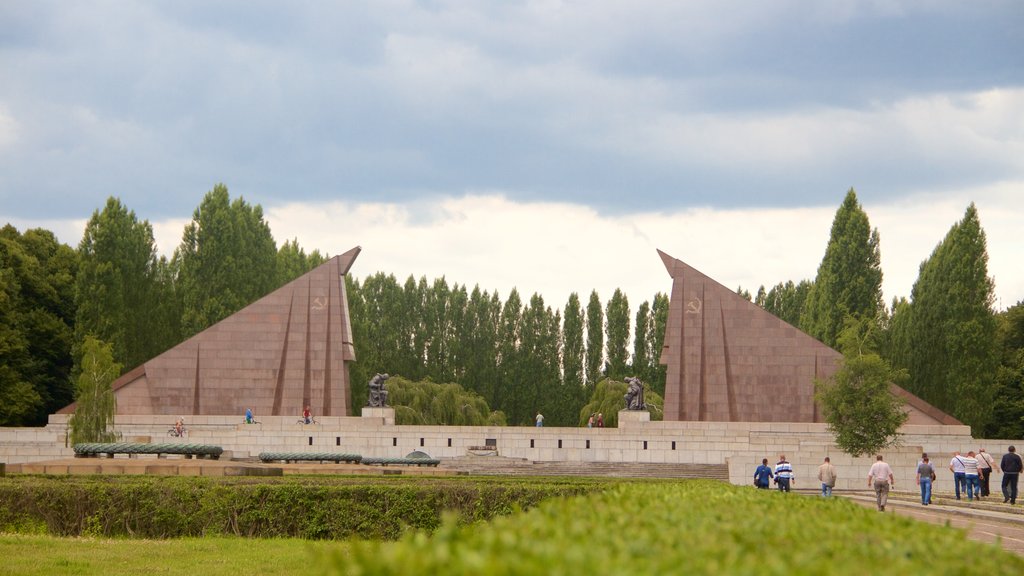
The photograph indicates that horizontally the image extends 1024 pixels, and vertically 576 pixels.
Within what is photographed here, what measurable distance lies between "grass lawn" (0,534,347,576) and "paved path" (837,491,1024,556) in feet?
26.9

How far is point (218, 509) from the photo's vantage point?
50.1ft

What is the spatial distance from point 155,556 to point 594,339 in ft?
156

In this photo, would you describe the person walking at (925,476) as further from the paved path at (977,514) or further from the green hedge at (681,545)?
the green hedge at (681,545)

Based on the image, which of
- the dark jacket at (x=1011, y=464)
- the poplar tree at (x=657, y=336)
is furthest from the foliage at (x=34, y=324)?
the dark jacket at (x=1011, y=464)

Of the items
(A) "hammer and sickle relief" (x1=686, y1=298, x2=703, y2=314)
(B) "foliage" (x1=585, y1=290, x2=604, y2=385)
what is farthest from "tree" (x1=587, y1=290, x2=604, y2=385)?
(A) "hammer and sickle relief" (x1=686, y1=298, x2=703, y2=314)

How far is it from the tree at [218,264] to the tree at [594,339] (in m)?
16.6

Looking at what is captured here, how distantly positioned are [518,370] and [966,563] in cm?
5297

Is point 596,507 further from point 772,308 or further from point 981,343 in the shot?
point 772,308

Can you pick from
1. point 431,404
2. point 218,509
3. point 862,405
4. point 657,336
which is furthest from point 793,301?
point 218,509

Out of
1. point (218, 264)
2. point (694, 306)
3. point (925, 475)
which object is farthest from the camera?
point (218, 264)

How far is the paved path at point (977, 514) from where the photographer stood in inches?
615

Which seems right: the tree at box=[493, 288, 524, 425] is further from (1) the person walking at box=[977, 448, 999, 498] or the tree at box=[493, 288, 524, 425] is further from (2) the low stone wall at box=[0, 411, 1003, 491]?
(1) the person walking at box=[977, 448, 999, 498]

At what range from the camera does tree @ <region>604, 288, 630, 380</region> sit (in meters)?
59.6

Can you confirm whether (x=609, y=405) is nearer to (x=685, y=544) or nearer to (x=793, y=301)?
(x=793, y=301)
